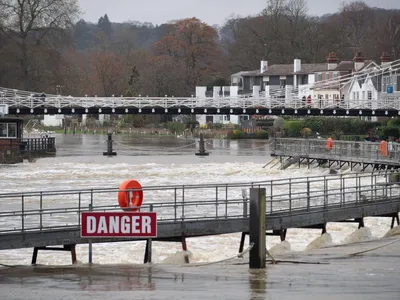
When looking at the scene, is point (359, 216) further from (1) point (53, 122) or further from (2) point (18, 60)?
(1) point (53, 122)

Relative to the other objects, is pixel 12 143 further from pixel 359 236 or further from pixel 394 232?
pixel 394 232

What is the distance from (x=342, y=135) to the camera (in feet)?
324

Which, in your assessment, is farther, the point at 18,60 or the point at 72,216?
the point at 18,60

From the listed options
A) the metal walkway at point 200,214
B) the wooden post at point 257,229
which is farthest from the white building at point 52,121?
the wooden post at point 257,229

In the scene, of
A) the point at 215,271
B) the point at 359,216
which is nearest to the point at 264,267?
the point at 215,271

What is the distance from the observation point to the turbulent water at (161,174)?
31453 millimetres

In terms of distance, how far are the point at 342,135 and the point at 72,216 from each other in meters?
66.7

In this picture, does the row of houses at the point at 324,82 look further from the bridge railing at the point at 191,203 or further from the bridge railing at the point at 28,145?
the bridge railing at the point at 191,203

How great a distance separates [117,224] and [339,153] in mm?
43056

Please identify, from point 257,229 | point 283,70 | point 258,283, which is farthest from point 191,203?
point 283,70

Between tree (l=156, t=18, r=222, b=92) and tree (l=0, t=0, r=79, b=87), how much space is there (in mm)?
48731

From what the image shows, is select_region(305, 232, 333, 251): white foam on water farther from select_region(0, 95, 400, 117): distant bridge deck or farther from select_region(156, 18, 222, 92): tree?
select_region(156, 18, 222, 92): tree

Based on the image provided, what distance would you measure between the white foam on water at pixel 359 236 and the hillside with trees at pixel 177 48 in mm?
75843

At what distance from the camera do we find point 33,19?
110m
